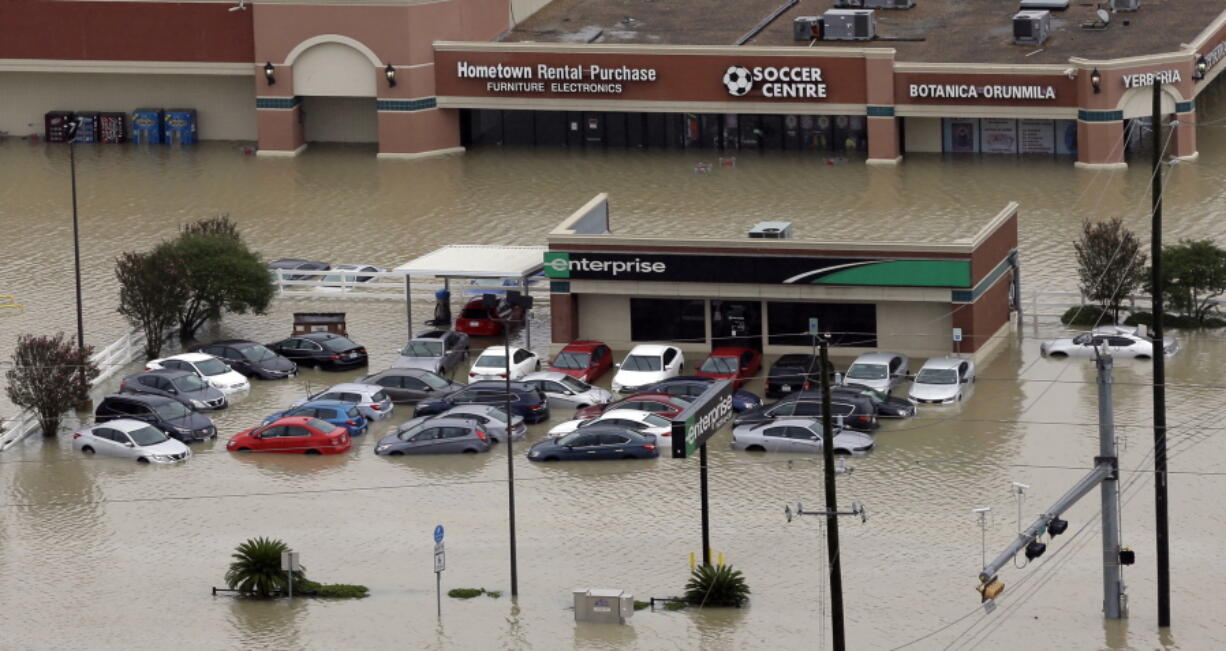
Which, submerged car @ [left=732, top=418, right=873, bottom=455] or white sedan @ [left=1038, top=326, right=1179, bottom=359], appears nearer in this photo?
submerged car @ [left=732, top=418, right=873, bottom=455]

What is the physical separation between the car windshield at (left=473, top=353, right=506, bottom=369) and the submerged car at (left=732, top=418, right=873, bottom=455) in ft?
29.0

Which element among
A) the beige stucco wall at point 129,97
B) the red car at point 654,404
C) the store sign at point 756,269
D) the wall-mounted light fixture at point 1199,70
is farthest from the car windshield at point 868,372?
the beige stucco wall at point 129,97

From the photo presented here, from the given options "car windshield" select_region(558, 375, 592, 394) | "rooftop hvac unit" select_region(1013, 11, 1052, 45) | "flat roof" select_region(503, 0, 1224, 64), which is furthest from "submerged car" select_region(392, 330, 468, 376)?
"rooftop hvac unit" select_region(1013, 11, 1052, 45)

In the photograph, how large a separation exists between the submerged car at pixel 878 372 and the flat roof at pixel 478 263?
10385 mm

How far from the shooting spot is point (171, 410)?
6000 cm

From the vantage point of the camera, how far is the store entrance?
216ft

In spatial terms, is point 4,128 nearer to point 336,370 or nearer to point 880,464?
point 336,370

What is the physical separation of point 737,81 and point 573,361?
27.4m

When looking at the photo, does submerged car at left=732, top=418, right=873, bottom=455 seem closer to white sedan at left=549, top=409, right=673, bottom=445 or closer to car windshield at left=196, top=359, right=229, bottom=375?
white sedan at left=549, top=409, right=673, bottom=445

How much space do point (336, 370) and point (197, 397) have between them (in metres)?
4.61

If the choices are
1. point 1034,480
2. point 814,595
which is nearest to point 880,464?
point 1034,480

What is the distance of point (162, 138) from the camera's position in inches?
3821

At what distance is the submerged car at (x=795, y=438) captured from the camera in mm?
56156

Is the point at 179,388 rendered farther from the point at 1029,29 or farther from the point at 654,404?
the point at 1029,29
